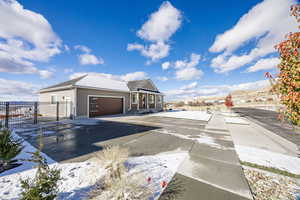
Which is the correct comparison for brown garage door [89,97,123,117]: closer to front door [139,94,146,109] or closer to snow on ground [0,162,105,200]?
front door [139,94,146,109]

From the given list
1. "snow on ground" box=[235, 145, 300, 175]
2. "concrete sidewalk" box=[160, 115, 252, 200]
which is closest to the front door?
"concrete sidewalk" box=[160, 115, 252, 200]

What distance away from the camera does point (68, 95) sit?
11.6 meters

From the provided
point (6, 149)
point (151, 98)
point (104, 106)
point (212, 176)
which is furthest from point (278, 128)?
point (104, 106)

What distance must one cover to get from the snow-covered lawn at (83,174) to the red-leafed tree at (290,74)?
2.84 m

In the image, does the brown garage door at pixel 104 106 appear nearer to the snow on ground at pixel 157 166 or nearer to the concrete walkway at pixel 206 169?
the concrete walkway at pixel 206 169

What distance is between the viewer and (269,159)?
377 centimetres

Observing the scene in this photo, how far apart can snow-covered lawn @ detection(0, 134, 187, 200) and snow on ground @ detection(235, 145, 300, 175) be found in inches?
87.6

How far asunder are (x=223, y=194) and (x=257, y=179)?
3.93 feet

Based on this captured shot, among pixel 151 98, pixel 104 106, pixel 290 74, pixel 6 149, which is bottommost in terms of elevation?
pixel 6 149

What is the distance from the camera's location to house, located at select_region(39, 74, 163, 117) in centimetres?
1125

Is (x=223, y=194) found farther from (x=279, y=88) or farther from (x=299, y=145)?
(x=299, y=145)

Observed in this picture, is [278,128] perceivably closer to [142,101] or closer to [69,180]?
[69,180]

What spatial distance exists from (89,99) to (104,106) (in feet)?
6.53

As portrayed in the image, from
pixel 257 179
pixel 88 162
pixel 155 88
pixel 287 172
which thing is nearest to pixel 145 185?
pixel 88 162
